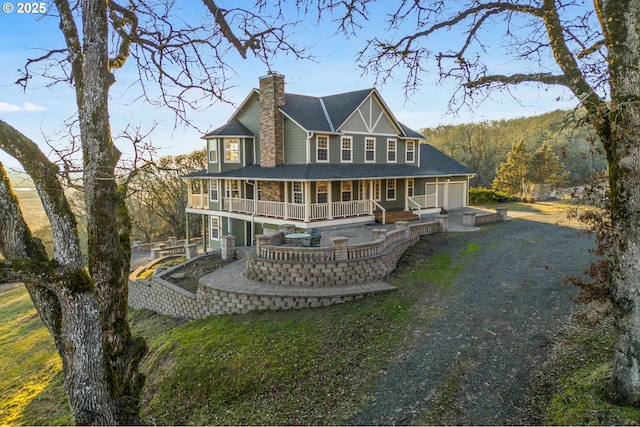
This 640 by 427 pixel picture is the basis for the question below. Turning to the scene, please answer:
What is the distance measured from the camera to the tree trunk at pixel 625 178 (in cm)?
516

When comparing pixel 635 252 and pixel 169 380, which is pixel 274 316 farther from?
pixel 635 252

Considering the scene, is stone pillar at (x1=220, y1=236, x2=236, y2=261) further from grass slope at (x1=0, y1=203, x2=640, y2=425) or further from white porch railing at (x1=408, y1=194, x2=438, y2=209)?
white porch railing at (x1=408, y1=194, x2=438, y2=209)

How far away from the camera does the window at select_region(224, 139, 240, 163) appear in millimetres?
23375

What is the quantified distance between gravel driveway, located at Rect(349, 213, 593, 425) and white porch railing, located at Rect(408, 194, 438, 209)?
9193 millimetres

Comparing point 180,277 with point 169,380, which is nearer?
point 169,380

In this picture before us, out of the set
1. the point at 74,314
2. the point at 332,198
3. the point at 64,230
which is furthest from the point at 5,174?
the point at 332,198

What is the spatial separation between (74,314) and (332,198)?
16392 millimetres

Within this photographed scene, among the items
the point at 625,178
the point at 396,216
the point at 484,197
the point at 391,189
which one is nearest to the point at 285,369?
the point at 625,178

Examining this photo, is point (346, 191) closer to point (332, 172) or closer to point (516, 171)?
point (332, 172)

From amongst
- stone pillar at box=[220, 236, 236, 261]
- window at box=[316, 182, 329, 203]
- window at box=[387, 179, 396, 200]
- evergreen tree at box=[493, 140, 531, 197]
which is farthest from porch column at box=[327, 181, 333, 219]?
evergreen tree at box=[493, 140, 531, 197]

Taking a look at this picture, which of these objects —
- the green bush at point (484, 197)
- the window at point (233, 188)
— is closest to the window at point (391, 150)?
the window at point (233, 188)

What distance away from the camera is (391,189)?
23.5 metres

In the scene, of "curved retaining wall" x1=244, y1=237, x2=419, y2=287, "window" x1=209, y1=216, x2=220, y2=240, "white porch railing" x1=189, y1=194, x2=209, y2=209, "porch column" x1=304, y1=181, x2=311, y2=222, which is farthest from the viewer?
"white porch railing" x1=189, y1=194, x2=209, y2=209

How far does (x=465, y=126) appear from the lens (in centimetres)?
4834
